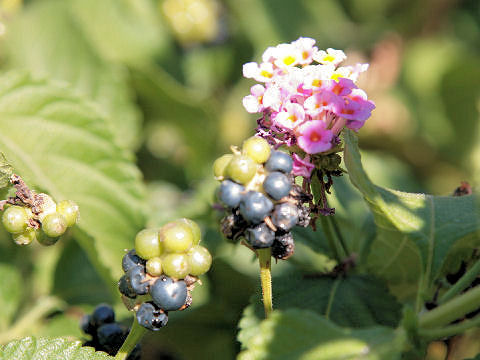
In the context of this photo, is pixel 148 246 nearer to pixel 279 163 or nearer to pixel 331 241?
pixel 279 163

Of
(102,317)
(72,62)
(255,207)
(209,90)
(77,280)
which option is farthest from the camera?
(209,90)

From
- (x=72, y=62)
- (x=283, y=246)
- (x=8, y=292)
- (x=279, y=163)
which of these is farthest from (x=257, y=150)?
(x=72, y=62)

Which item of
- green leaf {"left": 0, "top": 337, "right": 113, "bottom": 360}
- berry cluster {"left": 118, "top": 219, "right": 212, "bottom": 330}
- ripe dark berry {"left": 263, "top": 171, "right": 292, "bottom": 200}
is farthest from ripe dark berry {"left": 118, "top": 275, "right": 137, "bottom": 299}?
ripe dark berry {"left": 263, "top": 171, "right": 292, "bottom": 200}

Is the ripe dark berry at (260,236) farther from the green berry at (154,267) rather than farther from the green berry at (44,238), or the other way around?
the green berry at (44,238)

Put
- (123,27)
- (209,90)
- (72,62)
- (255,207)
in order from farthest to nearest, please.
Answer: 1. (209,90)
2. (123,27)
3. (72,62)
4. (255,207)

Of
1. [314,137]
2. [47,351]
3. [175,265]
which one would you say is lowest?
[47,351]

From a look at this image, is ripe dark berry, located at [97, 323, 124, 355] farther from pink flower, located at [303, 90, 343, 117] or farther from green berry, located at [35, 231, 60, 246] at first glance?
pink flower, located at [303, 90, 343, 117]

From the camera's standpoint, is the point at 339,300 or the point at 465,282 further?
the point at 339,300

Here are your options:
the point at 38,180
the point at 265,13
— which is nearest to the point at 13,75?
the point at 38,180

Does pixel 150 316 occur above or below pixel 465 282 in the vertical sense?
below
